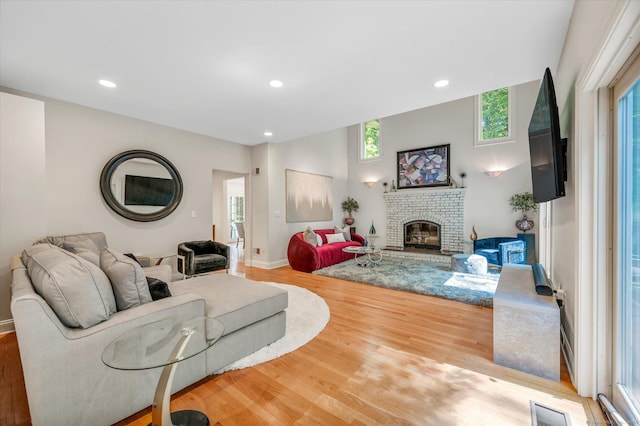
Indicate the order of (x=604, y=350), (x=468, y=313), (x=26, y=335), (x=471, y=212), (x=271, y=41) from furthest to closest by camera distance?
(x=471, y=212)
(x=468, y=313)
(x=271, y=41)
(x=604, y=350)
(x=26, y=335)

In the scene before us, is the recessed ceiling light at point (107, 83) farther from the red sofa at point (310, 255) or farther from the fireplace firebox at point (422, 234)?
the fireplace firebox at point (422, 234)

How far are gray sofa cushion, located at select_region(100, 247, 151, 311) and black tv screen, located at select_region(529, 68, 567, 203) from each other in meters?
2.84

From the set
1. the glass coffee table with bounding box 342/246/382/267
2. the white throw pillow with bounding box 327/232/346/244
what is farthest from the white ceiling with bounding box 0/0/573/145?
the white throw pillow with bounding box 327/232/346/244

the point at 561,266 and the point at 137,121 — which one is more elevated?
the point at 137,121

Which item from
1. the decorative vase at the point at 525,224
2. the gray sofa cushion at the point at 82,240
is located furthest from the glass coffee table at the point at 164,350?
the decorative vase at the point at 525,224

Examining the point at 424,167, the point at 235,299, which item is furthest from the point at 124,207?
the point at 424,167

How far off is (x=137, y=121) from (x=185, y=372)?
377 centimetres

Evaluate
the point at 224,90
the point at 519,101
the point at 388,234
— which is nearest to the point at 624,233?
the point at 224,90

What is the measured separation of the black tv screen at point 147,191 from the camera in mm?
3791

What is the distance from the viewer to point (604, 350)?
1.52 m

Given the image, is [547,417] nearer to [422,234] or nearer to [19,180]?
[19,180]

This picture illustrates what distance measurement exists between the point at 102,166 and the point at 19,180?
38.8 inches

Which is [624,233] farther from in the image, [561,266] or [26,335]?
[26,335]

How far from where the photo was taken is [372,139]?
24.5 ft
